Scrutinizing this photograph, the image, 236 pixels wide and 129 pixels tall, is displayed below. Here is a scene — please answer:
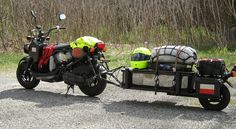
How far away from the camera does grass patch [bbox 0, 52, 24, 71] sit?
10.4 metres

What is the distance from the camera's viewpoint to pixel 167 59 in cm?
628

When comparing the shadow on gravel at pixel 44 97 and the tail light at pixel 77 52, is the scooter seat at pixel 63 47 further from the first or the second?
the shadow on gravel at pixel 44 97

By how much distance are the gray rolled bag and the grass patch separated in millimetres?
4886

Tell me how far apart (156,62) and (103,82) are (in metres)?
1.02

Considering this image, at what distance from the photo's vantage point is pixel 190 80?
6.09 meters

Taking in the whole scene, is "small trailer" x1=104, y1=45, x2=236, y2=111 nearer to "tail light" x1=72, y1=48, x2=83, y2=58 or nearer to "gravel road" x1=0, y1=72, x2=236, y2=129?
"gravel road" x1=0, y1=72, x2=236, y2=129

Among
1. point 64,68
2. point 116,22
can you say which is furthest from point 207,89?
point 116,22

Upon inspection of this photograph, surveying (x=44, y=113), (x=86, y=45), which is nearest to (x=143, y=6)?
(x=86, y=45)

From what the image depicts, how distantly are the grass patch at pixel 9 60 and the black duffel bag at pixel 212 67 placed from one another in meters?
5.43

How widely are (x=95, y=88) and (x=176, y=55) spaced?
146 centimetres

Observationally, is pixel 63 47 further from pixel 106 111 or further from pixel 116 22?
pixel 116 22

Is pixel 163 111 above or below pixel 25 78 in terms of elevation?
below

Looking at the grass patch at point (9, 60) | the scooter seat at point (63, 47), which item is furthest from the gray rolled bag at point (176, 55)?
the grass patch at point (9, 60)

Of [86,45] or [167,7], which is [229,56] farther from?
[86,45]
